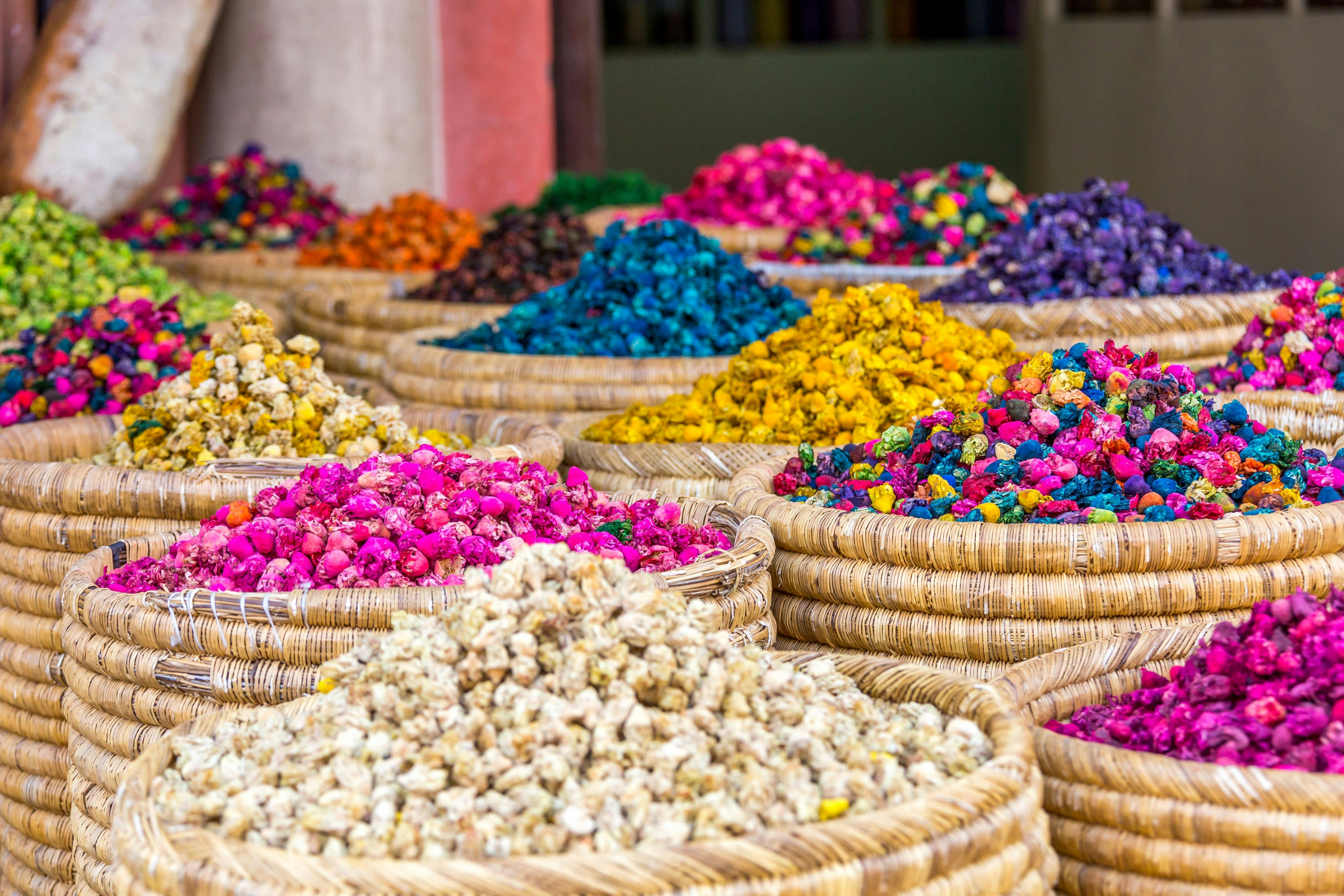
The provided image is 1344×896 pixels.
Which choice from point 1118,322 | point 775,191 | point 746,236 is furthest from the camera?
point 775,191

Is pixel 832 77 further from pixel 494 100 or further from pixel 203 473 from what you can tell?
pixel 203 473

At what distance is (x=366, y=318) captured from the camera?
135 inches

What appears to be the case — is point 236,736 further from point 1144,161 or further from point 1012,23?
point 1012,23

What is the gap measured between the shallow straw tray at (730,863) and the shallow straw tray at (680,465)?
3.02ft

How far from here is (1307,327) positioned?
245cm

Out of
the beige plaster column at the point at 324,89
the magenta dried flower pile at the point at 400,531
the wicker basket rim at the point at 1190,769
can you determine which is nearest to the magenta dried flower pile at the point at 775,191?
the beige plaster column at the point at 324,89

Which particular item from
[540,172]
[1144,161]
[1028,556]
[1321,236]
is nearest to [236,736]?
[1028,556]

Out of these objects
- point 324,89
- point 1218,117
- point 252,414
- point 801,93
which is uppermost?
point 801,93

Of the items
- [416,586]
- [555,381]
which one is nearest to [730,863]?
[416,586]

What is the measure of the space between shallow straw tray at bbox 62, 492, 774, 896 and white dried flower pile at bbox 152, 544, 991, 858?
165 millimetres

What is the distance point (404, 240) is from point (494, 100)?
2606 mm

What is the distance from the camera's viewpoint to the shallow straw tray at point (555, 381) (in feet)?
8.38

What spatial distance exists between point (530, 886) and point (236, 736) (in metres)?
0.39

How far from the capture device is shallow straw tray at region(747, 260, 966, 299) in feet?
11.0
